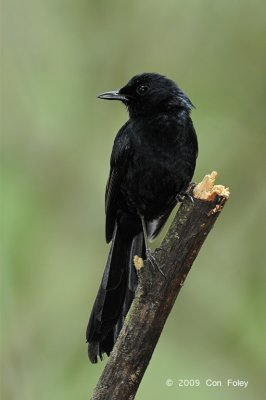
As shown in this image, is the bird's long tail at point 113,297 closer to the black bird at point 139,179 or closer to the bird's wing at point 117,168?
the black bird at point 139,179

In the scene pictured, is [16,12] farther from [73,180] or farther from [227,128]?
[227,128]

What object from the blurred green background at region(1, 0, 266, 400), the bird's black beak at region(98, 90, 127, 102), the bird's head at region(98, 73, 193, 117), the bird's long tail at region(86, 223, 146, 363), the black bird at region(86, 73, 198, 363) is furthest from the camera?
the bird's black beak at region(98, 90, 127, 102)

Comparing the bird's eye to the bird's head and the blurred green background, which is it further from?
the blurred green background

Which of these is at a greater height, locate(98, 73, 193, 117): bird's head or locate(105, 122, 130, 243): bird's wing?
locate(98, 73, 193, 117): bird's head

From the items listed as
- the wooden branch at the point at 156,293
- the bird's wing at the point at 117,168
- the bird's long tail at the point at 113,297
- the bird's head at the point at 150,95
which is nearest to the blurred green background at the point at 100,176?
the bird's head at the point at 150,95

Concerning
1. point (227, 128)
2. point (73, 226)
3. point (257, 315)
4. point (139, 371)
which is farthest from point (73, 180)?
point (139, 371)

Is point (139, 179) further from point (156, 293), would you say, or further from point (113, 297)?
point (156, 293)

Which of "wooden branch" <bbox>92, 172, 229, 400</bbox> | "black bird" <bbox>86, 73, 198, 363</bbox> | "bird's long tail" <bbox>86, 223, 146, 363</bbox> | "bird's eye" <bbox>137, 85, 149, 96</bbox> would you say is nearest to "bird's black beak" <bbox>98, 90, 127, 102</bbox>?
"black bird" <bbox>86, 73, 198, 363</bbox>

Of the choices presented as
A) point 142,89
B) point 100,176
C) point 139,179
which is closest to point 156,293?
point 139,179
